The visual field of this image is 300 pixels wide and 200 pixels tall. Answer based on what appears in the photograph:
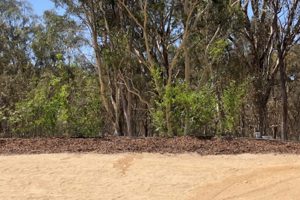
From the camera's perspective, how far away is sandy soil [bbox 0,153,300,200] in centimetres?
919

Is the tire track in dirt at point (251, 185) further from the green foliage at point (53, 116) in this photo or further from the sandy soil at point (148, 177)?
the green foliage at point (53, 116)

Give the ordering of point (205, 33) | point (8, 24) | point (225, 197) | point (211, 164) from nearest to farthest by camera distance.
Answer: point (225, 197), point (211, 164), point (205, 33), point (8, 24)

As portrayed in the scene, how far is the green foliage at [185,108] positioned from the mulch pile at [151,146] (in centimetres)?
150

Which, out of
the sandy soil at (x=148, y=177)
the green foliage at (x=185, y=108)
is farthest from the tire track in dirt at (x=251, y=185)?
the green foliage at (x=185, y=108)

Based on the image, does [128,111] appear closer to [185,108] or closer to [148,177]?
[185,108]

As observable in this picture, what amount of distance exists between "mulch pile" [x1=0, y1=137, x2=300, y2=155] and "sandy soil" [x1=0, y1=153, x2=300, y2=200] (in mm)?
551

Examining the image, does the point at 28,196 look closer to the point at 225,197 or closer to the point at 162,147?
the point at 225,197

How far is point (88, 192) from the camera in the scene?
9555mm

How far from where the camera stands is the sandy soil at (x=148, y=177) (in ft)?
30.1

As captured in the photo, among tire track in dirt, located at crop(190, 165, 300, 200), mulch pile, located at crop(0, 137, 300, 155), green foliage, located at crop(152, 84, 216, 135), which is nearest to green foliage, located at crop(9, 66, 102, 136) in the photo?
mulch pile, located at crop(0, 137, 300, 155)

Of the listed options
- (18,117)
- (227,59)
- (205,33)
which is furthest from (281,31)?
(18,117)

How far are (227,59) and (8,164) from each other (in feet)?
62.6

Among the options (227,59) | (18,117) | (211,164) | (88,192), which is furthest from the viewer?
(227,59)

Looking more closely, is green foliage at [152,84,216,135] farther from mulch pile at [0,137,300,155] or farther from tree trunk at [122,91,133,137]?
tree trunk at [122,91,133,137]
